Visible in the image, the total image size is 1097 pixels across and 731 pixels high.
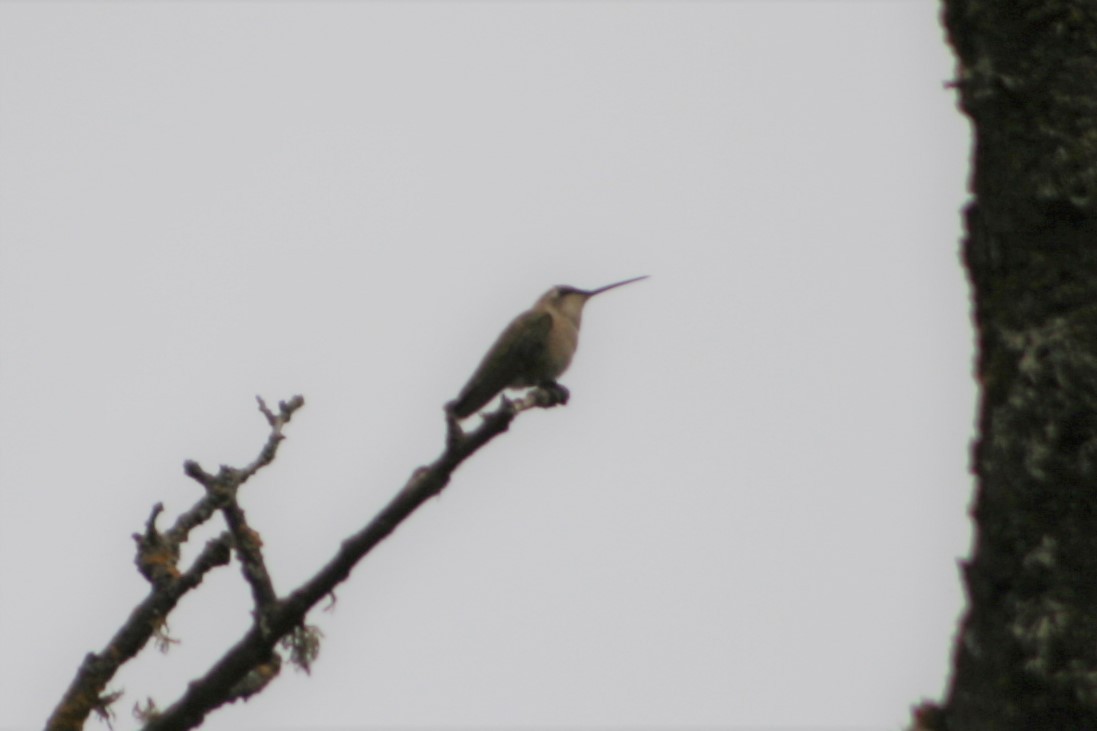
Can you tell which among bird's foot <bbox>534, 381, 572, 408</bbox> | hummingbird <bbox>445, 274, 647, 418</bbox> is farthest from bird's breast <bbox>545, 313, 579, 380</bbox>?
bird's foot <bbox>534, 381, 572, 408</bbox>

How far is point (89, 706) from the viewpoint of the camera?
383 cm

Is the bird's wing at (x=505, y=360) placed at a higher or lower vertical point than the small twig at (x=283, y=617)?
higher

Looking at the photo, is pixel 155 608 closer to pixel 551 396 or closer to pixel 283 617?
pixel 283 617

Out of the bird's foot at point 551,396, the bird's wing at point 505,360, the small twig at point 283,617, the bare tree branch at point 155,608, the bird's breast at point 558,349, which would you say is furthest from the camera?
the bird's breast at point 558,349

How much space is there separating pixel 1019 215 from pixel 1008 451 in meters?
0.50

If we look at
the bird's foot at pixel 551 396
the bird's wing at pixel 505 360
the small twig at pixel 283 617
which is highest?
the bird's wing at pixel 505 360

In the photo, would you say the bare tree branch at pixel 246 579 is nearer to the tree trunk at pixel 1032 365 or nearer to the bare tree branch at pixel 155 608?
the bare tree branch at pixel 155 608

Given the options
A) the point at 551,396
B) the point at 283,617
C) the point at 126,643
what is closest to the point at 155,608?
the point at 126,643

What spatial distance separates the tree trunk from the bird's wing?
12.2ft

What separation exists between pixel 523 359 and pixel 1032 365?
425 centimetres

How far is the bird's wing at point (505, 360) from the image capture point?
647 centimetres

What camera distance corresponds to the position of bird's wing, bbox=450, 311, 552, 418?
647 centimetres

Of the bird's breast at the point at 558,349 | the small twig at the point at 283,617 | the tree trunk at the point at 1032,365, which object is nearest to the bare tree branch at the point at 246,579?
the small twig at the point at 283,617

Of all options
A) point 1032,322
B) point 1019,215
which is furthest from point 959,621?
point 1019,215
